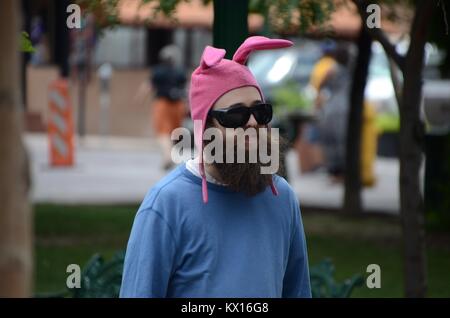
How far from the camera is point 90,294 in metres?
5.92

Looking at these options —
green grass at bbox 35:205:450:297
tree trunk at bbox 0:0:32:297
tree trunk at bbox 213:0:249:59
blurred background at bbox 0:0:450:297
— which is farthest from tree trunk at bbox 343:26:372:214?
tree trunk at bbox 0:0:32:297

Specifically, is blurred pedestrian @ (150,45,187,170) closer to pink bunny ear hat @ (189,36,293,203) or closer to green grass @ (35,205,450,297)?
green grass @ (35,205,450,297)

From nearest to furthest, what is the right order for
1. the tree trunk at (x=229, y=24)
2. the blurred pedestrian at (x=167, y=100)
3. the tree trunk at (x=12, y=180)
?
the tree trunk at (x=12, y=180) < the tree trunk at (x=229, y=24) < the blurred pedestrian at (x=167, y=100)

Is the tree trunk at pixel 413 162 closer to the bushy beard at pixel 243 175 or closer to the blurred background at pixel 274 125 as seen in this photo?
the blurred background at pixel 274 125

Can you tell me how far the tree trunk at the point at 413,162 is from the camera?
6.65m

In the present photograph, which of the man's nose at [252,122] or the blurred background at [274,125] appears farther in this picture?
the blurred background at [274,125]

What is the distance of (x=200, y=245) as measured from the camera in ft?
11.3

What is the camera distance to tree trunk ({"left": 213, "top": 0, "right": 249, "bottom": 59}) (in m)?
5.55

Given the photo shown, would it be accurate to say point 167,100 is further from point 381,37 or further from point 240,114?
point 240,114

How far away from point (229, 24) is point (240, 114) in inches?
83.9

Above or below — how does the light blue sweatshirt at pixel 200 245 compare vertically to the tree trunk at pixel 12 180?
below

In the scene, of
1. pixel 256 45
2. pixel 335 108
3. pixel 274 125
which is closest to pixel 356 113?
pixel 274 125

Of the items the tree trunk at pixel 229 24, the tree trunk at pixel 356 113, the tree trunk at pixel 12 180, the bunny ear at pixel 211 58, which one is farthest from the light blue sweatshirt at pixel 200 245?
the tree trunk at pixel 356 113

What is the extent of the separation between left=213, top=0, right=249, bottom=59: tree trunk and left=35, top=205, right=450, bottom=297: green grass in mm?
2953
